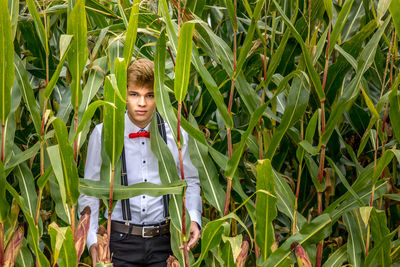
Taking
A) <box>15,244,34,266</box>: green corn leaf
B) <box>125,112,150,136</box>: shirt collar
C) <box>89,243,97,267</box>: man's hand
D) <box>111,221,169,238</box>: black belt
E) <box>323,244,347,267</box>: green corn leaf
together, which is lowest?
<box>15,244,34,266</box>: green corn leaf

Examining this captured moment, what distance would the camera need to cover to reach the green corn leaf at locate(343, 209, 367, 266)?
158cm

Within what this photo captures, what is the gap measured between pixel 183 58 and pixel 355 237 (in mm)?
714

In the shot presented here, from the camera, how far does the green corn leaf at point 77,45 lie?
53.2 inches

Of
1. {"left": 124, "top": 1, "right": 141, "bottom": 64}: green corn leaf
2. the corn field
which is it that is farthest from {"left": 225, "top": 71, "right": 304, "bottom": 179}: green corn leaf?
{"left": 124, "top": 1, "right": 141, "bottom": 64}: green corn leaf

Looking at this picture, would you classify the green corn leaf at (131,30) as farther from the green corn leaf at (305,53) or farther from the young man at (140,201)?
the green corn leaf at (305,53)

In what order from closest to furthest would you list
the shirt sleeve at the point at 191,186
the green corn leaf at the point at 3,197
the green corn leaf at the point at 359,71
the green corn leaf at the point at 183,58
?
the green corn leaf at the point at 183,58 → the green corn leaf at the point at 3,197 → the green corn leaf at the point at 359,71 → the shirt sleeve at the point at 191,186

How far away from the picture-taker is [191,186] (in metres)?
1.62

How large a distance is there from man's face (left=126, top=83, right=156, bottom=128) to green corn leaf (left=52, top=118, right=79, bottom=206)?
0.83 ft

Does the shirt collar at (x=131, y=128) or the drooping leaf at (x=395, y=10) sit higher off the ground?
the drooping leaf at (x=395, y=10)

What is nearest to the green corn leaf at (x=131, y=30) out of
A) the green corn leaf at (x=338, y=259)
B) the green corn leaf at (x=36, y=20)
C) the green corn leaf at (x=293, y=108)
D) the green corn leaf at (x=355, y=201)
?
the green corn leaf at (x=36, y=20)

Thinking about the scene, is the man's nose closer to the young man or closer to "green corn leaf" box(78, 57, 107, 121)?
the young man

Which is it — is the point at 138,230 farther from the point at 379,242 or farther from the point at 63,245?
the point at 379,242

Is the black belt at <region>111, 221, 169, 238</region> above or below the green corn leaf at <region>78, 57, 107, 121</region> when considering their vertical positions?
below

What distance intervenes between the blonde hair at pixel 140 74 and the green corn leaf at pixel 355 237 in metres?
0.66
